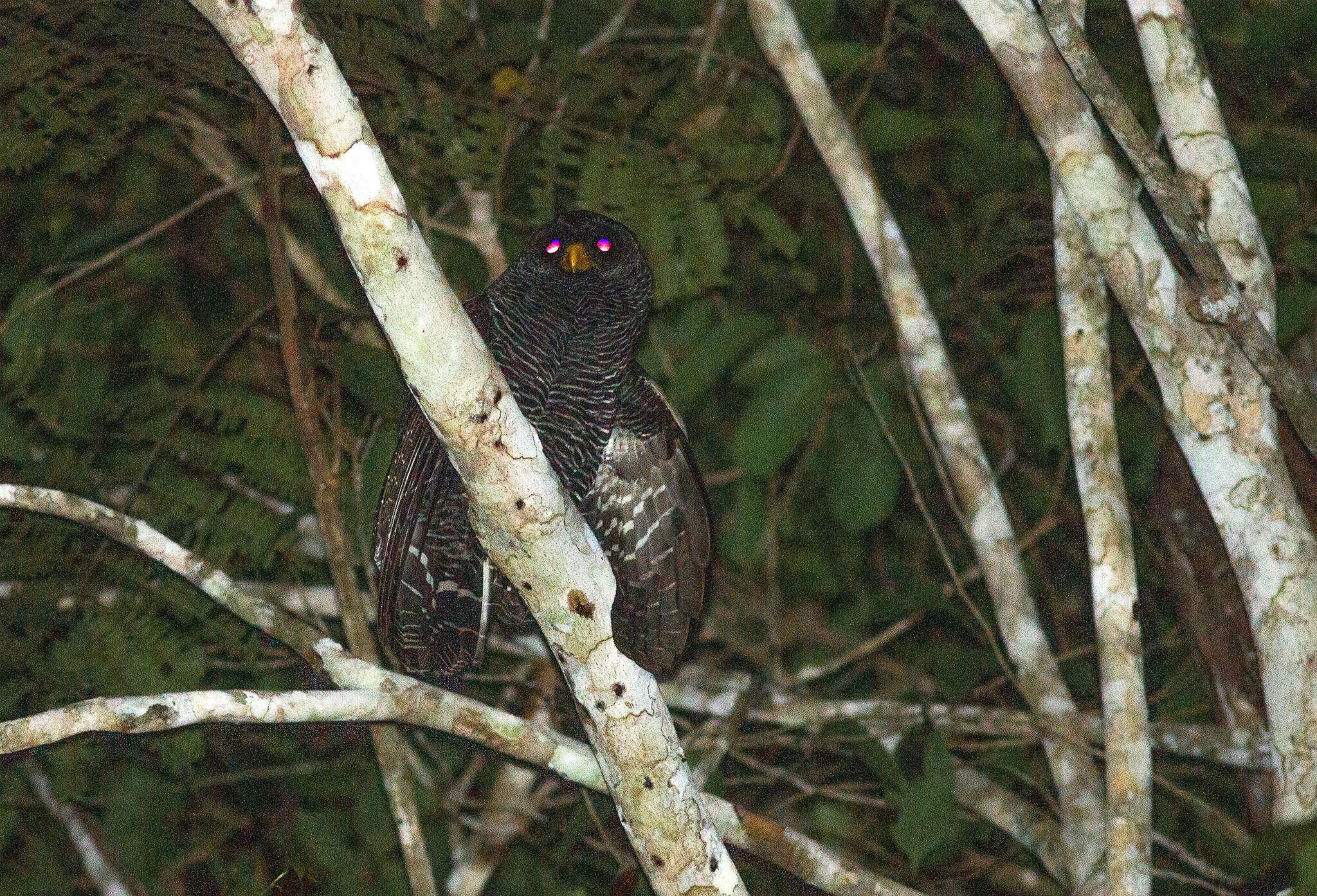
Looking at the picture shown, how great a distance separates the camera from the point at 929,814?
317 centimetres

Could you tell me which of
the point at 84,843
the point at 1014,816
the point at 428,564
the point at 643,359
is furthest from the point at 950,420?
the point at 84,843

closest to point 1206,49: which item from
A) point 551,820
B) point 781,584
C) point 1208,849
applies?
point 1208,849

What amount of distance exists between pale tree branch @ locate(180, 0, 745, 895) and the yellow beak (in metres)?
1.17

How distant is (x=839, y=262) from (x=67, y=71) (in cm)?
227

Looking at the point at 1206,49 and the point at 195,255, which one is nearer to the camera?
the point at 1206,49

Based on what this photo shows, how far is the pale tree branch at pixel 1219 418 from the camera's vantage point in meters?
2.45

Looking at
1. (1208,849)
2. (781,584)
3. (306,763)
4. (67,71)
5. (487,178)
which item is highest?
(67,71)

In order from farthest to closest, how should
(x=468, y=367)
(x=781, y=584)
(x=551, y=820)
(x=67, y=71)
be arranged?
(x=781, y=584) < (x=551, y=820) < (x=67, y=71) < (x=468, y=367)

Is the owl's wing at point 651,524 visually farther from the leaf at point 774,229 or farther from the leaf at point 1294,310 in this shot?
the leaf at point 1294,310

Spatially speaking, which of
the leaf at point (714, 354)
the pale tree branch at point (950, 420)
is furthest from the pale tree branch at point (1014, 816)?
the leaf at point (714, 354)

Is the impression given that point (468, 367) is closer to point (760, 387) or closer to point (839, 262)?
point (760, 387)

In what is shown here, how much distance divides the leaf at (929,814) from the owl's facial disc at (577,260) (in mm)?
1412

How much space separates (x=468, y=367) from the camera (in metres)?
2.01

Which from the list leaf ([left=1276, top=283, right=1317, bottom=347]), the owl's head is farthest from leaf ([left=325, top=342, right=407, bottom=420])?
leaf ([left=1276, top=283, right=1317, bottom=347])
